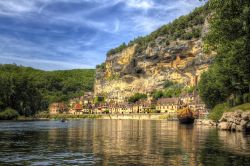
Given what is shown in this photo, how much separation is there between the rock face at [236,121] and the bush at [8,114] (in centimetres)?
10665

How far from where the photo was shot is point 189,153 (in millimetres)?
29734

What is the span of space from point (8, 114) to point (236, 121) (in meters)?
112

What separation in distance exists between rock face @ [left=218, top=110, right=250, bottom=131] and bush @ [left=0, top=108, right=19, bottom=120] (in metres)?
107

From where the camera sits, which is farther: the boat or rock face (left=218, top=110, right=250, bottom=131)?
the boat

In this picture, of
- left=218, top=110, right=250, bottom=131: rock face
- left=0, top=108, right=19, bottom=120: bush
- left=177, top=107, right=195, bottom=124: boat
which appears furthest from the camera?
left=0, top=108, right=19, bottom=120: bush

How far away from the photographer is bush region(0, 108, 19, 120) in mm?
148462

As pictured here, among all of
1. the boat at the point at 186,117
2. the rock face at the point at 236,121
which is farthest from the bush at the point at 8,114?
the rock face at the point at 236,121

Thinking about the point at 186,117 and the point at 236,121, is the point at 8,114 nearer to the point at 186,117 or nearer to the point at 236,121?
the point at 186,117

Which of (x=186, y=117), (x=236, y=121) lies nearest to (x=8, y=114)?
(x=186, y=117)

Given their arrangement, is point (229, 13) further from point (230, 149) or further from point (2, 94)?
point (2, 94)

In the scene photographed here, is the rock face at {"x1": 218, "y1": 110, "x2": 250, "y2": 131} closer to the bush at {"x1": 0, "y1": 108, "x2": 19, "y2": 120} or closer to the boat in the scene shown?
the boat

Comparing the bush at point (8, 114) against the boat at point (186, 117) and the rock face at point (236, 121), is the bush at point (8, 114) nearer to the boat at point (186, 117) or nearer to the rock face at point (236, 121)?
the boat at point (186, 117)

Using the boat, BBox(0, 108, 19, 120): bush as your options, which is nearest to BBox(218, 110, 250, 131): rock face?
the boat

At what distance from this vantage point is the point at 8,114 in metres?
149
